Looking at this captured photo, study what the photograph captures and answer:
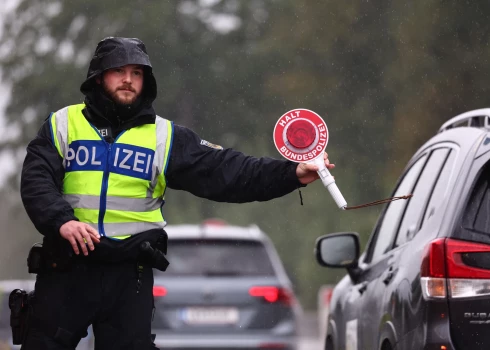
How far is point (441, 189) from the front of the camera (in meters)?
5.27

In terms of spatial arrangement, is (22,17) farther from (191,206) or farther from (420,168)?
(420,168)

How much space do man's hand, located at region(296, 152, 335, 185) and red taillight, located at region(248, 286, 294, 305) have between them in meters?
5.87

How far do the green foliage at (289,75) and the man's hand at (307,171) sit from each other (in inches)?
649

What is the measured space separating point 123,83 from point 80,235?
0.72 m

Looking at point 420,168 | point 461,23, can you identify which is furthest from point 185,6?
point 420,168

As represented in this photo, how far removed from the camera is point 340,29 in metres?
33.8

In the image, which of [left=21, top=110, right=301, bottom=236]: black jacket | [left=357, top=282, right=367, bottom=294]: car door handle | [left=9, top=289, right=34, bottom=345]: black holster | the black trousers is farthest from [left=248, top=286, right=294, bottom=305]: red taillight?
the black trousers

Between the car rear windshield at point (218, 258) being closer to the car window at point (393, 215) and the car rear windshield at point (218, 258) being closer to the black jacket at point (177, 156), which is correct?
the car window at point (393, 215)

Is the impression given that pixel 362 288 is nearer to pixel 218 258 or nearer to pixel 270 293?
pixel 270 293

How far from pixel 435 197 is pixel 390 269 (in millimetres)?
456

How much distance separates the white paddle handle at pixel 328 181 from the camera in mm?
5160

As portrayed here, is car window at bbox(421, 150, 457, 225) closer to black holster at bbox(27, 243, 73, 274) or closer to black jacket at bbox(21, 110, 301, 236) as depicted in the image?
black jacket at bbox(21, 110, 301, 236)

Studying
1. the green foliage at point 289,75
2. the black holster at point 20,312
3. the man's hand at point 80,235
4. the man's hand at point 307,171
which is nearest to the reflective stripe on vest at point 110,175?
the man's hand at point 80,235

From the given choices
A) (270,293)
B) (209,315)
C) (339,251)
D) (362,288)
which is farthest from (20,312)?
(270,293)
